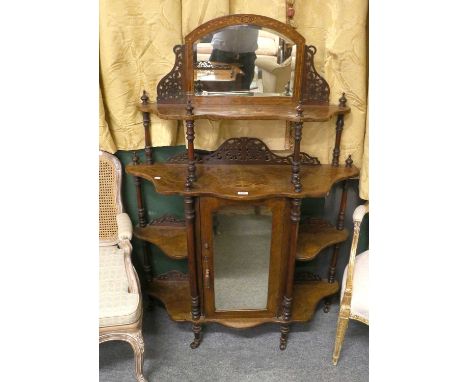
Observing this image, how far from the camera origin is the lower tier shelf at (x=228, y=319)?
168 cm

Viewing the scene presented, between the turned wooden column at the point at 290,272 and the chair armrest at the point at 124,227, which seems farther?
the chair armrest at the point at 124,227

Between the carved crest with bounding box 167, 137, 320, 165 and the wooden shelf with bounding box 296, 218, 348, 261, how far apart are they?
0.38m

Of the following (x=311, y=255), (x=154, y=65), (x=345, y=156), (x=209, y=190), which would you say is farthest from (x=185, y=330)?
(x=154, y=65)

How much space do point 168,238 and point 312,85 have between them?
929 millimetres

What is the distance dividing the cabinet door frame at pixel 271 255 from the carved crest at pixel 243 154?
26 centimetres

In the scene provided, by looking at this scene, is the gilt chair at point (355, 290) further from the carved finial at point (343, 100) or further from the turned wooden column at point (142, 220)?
the turned wooden column at point (142, 220)

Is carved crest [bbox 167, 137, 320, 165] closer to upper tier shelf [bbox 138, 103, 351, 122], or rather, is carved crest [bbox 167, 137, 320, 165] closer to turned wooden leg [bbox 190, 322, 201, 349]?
upper tier shelf [bbox 138, 103, 351, 122]

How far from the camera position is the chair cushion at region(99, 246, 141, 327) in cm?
139

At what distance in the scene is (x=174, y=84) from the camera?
150 centimetres

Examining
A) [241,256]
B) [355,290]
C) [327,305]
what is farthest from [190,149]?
[327,305]

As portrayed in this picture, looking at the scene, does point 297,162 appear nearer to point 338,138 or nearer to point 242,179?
point 242,179

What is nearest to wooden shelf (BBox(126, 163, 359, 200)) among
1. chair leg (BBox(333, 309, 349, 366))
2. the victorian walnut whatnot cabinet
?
the victorian walnut whatnot cabinet

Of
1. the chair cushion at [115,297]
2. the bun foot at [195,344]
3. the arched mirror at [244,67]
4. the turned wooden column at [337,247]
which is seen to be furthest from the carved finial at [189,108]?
the bun foot at [195,344]
